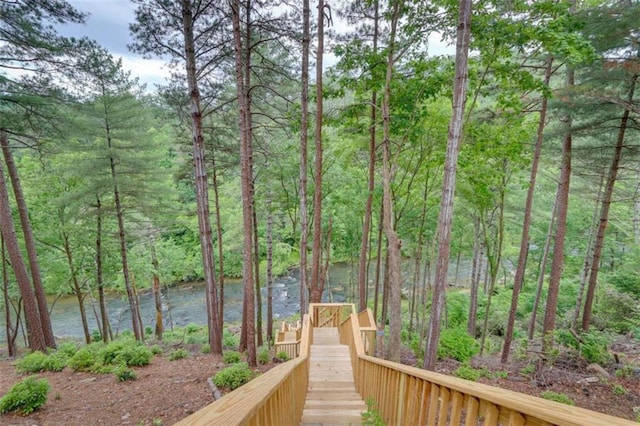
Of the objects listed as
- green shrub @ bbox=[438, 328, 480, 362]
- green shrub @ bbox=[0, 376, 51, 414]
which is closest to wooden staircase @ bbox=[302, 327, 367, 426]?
green shrub @ bbox=[438, 328, 480, 362]

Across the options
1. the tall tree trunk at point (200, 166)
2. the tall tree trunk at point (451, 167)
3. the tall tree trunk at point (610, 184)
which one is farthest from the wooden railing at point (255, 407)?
the tall tree trunk at point (610, 184)

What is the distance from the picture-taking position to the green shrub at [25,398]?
12.5 ft

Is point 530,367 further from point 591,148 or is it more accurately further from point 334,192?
point 334,192

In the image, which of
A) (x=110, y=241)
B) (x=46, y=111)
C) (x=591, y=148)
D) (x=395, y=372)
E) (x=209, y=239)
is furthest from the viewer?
(x=110, y=241)

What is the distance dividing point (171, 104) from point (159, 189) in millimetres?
3973

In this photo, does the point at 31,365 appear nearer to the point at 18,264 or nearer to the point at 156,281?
the point at 18,264

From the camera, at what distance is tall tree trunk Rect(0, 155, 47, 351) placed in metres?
6.45

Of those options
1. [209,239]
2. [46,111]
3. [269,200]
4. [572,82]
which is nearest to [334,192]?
[269,200]

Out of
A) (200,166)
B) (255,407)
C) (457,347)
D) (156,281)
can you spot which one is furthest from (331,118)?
(156,281)

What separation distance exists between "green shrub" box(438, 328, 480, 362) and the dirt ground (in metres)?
0.93

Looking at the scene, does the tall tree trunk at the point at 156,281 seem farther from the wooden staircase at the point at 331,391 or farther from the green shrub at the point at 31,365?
the wooden staircase at the point at 331,391

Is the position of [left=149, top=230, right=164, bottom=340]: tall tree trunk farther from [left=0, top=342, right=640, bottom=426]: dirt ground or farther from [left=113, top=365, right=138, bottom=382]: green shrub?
[left=113, top=365, right=138, bottom=382]: green shrub

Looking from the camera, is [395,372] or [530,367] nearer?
[395,372]

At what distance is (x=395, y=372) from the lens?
268 centimetres
